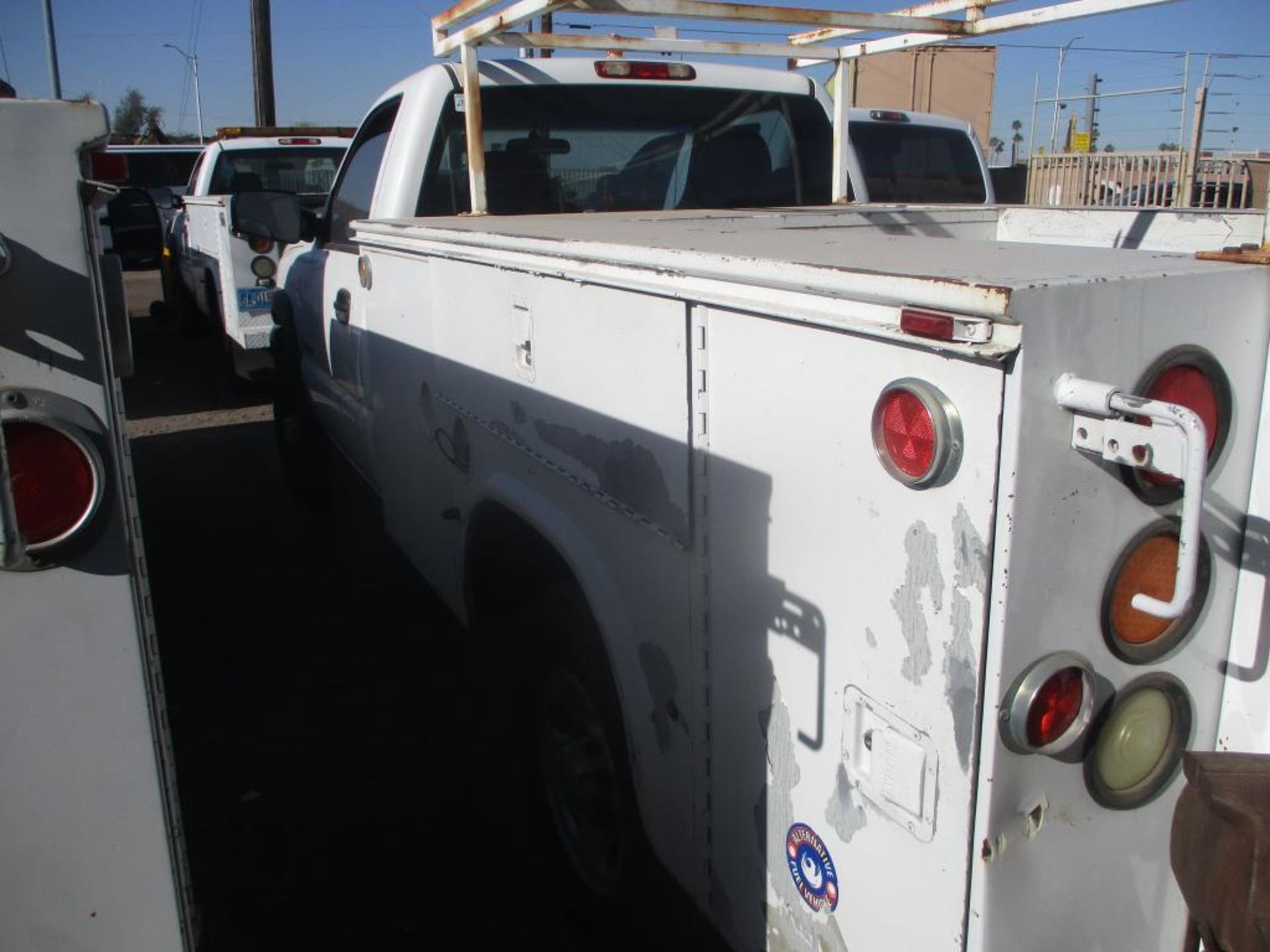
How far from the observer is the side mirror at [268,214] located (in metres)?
4.13

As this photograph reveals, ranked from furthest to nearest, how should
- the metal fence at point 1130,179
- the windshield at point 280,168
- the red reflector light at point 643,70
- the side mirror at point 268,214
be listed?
the metal fence at point 1130,179 < the windshield at point 280,168 < the side mirror at point 268,214 < the red reflector light at point 643,70

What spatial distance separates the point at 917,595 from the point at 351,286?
10.5 ft

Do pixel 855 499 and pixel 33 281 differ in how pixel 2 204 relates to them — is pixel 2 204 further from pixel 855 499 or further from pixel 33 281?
pixel 855 499

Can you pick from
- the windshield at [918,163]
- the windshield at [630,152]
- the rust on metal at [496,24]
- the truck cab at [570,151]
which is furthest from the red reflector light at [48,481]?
the windshield at [918,163]

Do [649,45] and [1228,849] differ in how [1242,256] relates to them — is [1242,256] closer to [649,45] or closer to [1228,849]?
[1228,849]

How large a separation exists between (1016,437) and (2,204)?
125cm

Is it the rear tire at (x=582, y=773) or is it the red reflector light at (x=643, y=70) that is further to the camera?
the red reflector light at (x=643, y=70)

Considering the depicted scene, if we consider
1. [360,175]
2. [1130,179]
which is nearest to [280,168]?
[360,175]

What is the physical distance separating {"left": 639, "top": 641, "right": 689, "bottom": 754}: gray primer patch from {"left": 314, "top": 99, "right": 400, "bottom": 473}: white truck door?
2193mm

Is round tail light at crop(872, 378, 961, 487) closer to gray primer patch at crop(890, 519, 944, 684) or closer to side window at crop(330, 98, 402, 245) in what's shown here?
gray primer patch at crop(890, 519, 944, 684)

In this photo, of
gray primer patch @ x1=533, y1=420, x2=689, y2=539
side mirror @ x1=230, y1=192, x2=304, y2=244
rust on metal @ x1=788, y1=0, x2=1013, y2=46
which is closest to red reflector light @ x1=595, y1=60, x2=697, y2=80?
rust on metal @ x1=788, y1=0, x2=1013, y2=46

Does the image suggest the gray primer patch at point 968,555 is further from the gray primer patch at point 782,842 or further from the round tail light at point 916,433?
the gray primer patch at point 782,842

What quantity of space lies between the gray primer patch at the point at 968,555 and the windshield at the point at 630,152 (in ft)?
9.20

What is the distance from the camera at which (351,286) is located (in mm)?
4043
